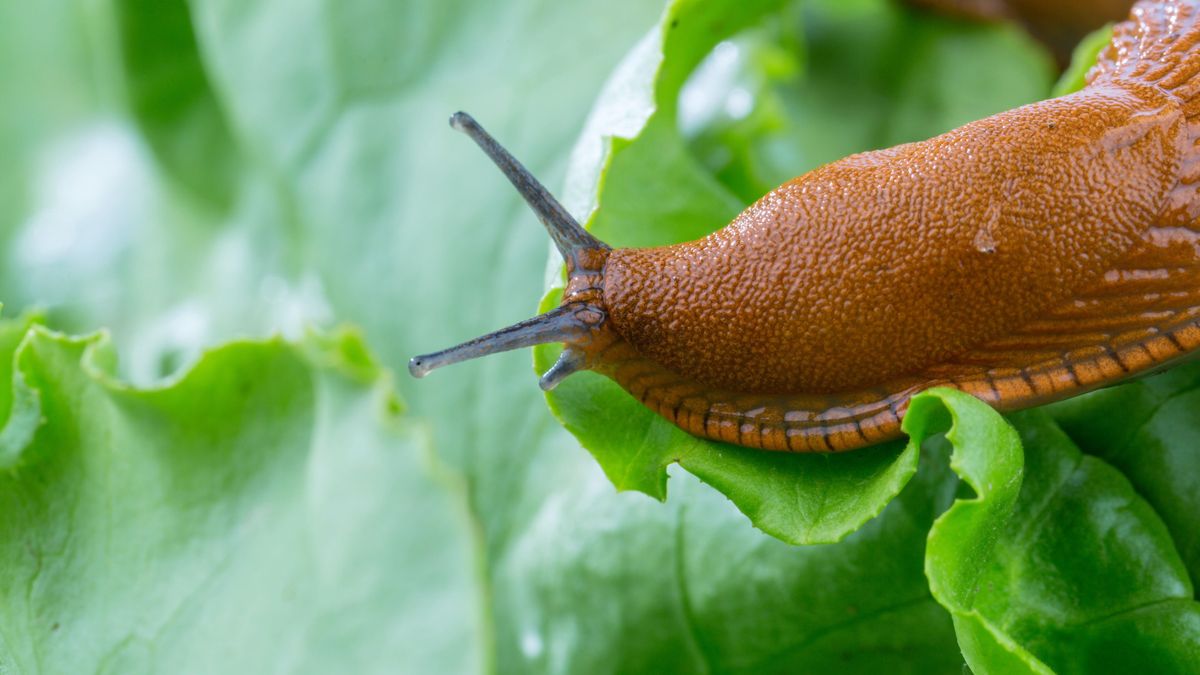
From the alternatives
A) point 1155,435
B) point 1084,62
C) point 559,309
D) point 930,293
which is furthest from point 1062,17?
point 559,309

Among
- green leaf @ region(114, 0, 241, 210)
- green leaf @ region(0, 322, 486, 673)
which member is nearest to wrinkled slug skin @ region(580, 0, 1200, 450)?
green leaf @ region(0, 322, 486, 673)

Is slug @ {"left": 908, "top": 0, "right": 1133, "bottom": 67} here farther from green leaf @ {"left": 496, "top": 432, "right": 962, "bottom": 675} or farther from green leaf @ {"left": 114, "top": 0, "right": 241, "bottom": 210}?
green leaf @ {"left": 114, "top": 0, "right": 241, "bottom": 210}

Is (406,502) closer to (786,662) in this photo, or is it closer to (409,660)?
(409,660)

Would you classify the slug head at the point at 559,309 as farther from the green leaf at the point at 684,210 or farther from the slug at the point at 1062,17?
the slug at the point at 1062,17

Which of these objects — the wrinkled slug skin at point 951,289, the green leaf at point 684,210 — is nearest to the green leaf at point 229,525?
the green leaf at point 684,210

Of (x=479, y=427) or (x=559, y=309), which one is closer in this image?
(x=559, y=309)

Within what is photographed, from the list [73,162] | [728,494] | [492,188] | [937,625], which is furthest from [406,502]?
[73,162]

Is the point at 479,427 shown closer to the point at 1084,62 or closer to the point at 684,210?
the point at 684,210
